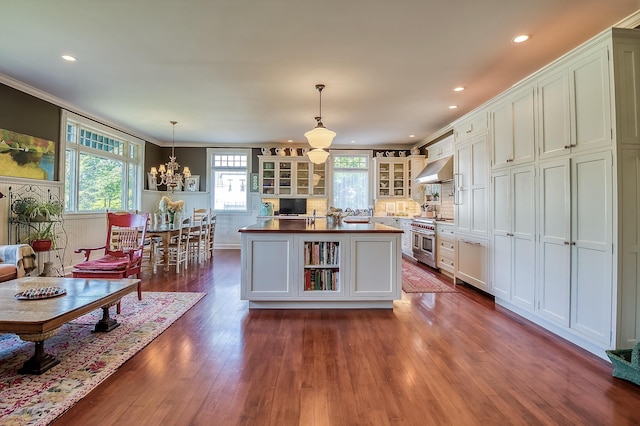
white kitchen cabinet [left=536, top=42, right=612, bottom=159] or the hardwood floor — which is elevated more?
white kitchen cabinet [left=536, top=42, right=612, bottom=159]

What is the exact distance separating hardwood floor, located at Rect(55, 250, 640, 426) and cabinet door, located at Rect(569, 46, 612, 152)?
5.72 ft

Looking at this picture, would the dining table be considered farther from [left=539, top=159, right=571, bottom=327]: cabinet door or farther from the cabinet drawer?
[left=539, top=159, right=571, bottom=327]: cabinet door

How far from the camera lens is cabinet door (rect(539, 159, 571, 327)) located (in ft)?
9.11

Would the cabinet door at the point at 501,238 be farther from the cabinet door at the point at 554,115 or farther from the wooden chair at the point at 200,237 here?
the wooden chair at the point at 200,237

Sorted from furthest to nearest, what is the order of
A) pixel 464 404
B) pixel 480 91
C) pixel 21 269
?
pixel 480 91, pixel 21 269, pixel 464 404

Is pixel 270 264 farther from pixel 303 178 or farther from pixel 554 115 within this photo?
pixel 303 178

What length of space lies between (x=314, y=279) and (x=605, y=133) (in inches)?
115

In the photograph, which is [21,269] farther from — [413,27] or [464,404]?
[413,27]

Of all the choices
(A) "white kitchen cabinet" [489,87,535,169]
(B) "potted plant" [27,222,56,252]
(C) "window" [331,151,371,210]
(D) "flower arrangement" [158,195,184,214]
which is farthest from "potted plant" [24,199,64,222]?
(A) "white kitchen cabinet" [489,87,535,169]

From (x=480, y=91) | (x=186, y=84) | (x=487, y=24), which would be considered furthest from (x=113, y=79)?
(x=480, y=91)

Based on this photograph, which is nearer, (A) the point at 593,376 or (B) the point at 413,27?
(A) the point at 593,376

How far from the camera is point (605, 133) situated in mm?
2428

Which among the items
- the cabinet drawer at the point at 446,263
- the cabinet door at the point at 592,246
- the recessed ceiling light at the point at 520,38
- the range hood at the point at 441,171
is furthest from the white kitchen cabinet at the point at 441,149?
the cabinet door at the point at 592,246

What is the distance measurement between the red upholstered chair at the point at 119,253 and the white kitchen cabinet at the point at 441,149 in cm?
525
